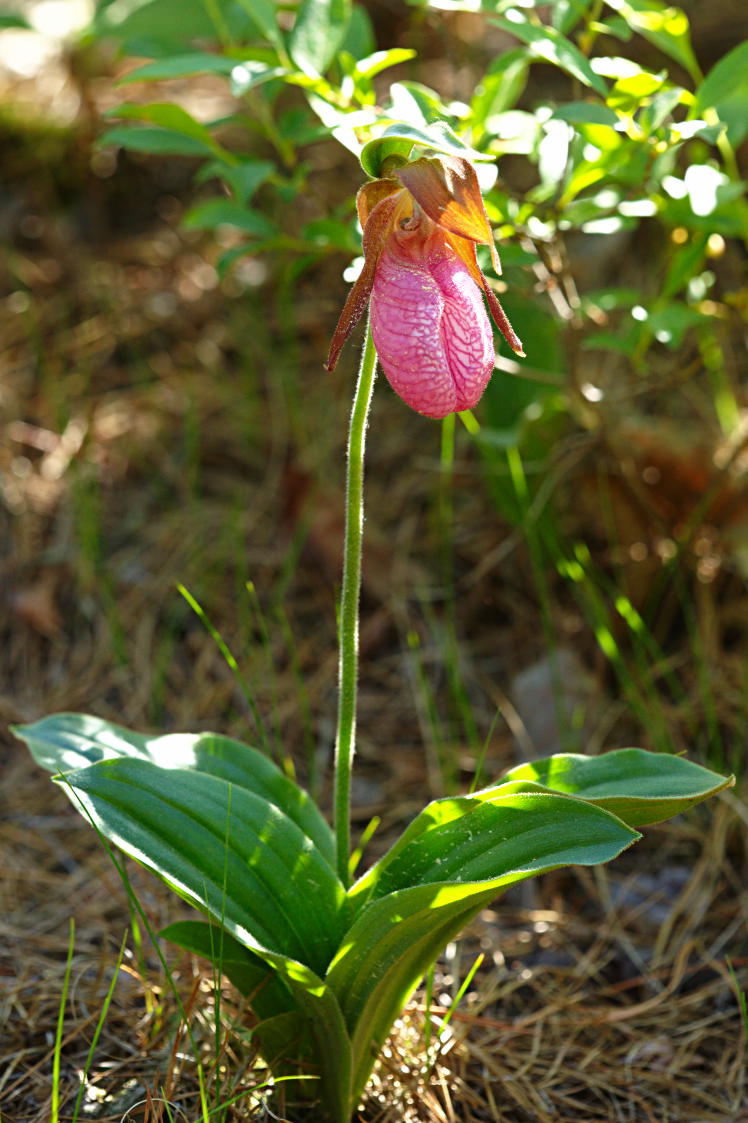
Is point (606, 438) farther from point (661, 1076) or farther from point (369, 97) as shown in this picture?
point (661, 1076)

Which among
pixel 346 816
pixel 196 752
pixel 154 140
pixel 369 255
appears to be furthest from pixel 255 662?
pixel 369 255

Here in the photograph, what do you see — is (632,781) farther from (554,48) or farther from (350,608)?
(554,48)

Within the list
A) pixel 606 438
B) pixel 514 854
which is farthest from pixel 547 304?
pixel 514 854

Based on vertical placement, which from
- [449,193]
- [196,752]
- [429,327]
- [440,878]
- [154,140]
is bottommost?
[196,752]

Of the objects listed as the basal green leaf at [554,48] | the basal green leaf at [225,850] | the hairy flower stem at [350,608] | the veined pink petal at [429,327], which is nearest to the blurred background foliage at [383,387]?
the basal green leaf at [554,48]

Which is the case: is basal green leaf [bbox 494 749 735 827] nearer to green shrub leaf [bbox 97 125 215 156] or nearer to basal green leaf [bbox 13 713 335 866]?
basal green leaf [bbox 13 713 335 866]

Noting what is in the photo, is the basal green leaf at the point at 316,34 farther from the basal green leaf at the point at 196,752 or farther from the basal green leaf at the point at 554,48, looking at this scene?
the basal green leaf at the point at 196,752

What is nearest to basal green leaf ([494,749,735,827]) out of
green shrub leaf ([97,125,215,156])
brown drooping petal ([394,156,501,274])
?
brown drooping petal ([394,156,501,274])
